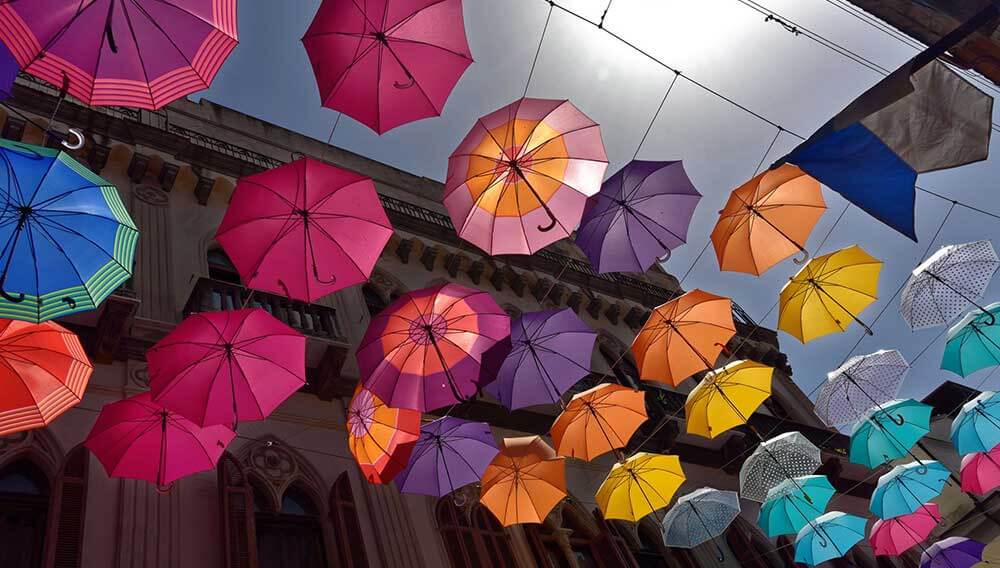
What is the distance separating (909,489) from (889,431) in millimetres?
1032

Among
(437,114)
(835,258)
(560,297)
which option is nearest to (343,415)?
(437,114)

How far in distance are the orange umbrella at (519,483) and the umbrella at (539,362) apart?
563mm

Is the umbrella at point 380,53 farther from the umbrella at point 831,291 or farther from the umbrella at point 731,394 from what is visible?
the umbrella at point 831,291

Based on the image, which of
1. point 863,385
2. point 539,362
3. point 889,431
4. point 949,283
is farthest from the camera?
point 889,431

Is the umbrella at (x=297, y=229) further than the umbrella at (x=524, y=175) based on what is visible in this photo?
No

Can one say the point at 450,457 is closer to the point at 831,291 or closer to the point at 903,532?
the point at 831,291

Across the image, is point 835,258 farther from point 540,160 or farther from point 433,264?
point 433,264

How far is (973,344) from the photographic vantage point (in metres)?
9.90

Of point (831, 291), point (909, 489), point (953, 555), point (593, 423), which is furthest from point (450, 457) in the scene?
point (953, 555)

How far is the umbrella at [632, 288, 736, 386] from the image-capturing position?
8.86 m

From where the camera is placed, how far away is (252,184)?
6387 millimetres

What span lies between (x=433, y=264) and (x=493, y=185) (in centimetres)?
742

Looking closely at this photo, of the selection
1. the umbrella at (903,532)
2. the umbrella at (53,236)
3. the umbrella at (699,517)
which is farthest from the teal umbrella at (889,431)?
the umbrella at (53,236)

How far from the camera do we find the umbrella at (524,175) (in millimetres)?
7082
